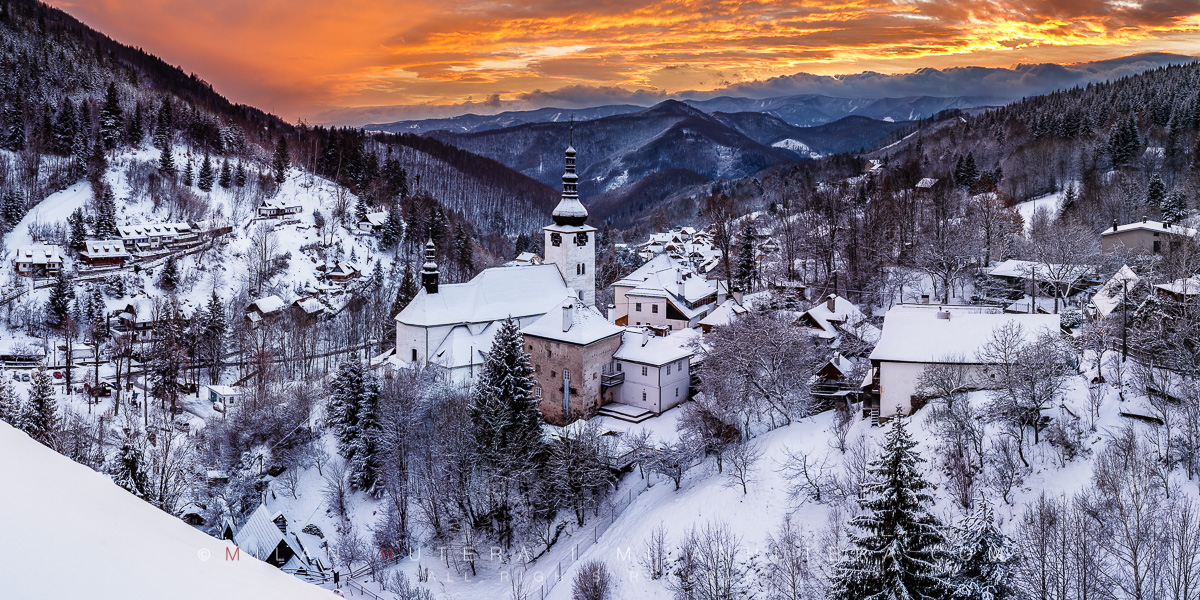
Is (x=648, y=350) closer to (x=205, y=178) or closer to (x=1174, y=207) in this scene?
(x=1174, y=207)

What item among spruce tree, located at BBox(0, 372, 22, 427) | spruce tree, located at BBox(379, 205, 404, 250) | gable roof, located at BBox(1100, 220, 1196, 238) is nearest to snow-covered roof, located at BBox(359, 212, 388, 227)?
spruce tree, located at BBox(379, 205, 404, 250)

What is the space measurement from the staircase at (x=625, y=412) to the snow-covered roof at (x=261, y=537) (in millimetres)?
15848

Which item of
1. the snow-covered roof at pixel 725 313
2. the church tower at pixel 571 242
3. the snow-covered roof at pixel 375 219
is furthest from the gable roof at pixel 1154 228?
the snow-covered roof at pixel 375 219

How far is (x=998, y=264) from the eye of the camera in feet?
178

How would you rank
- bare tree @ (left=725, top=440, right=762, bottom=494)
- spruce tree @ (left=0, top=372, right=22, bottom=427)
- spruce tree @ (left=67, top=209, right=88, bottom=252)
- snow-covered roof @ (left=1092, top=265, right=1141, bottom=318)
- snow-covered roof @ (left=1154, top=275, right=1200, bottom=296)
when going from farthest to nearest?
spruce tree @ (left=67, top=209, right=88, bottom=252) → snow-covered roof @ (left=1092, top=265, right=1141, bottom=318) → snow-covered roof @ (left=1154, top=275, right=1200, bottom=296) → spruce tree @ (left=0, top=372, right=22, bottom=427) → bare tree @ (left=725, top=440, right=762, bottom=494)

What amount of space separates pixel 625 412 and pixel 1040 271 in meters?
30.3

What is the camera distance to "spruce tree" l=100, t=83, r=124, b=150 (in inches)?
3829

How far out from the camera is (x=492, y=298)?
152 feet

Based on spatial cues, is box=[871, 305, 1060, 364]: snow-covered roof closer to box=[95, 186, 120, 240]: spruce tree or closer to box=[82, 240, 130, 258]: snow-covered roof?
box=[82, 240, 130, 258]: snow-covered roof

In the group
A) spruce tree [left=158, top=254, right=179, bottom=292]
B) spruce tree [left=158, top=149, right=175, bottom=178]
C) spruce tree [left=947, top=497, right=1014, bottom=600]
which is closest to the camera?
spruce tree [left=947, top=497, right=1014, bottom=600]

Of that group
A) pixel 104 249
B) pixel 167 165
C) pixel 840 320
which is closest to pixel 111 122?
pixel 167 165

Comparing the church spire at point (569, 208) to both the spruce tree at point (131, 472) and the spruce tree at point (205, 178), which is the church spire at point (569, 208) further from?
the spruce tree at point (205, 178)

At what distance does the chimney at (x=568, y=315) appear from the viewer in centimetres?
3931

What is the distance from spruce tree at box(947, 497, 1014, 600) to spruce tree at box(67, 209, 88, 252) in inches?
3398
